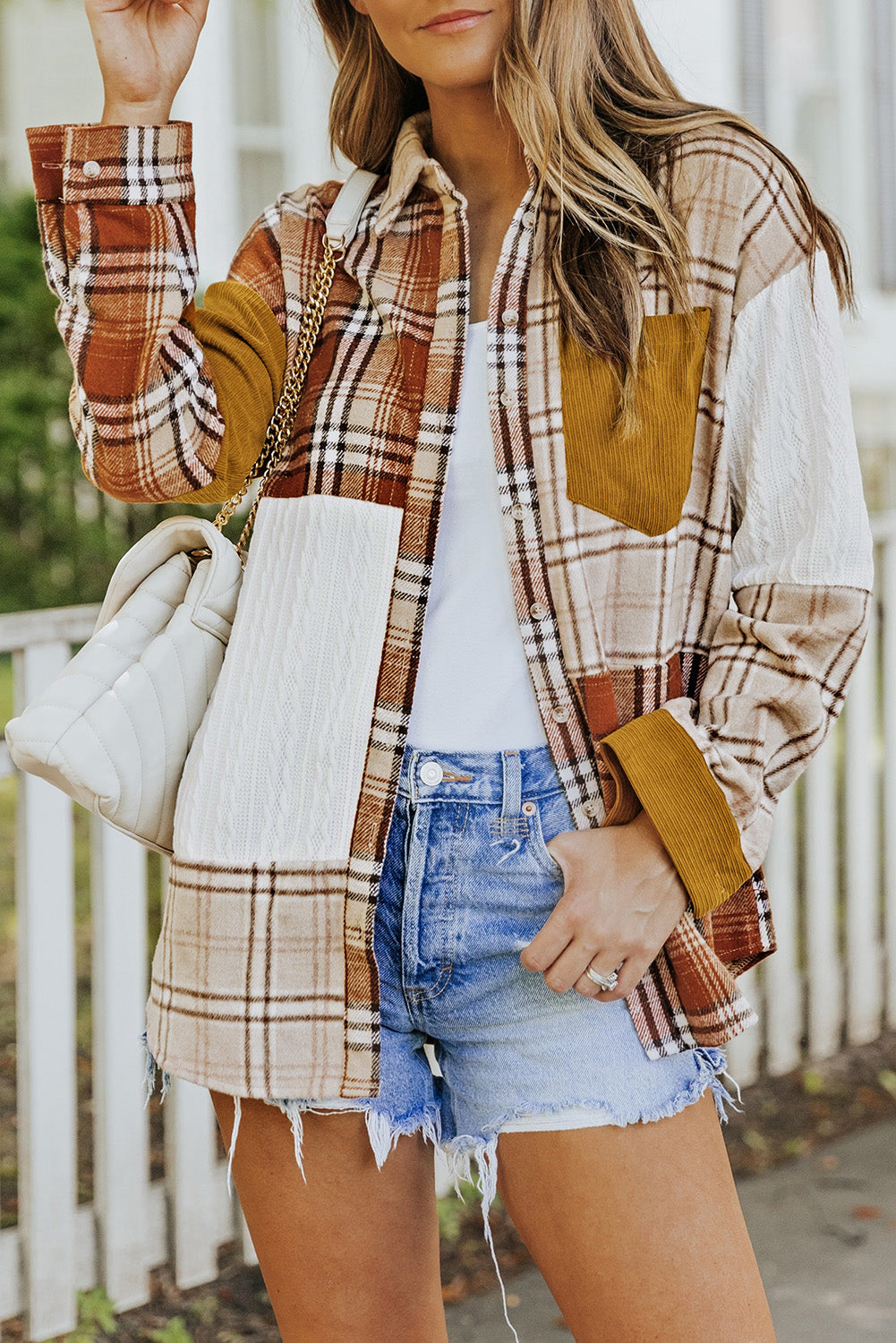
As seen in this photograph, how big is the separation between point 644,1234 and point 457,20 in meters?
1.30

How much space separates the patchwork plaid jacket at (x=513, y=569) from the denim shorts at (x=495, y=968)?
33mm

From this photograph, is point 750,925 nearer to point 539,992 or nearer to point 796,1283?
point 539,992

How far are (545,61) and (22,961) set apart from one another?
1.88 m

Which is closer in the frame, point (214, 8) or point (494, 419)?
point (494, 419)

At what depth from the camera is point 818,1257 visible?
9.93 ft

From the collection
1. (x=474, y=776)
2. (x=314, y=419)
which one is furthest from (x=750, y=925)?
(x=314, y=419)

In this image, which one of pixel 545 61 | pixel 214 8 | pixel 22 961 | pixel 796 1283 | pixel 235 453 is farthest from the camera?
pixel 214 8

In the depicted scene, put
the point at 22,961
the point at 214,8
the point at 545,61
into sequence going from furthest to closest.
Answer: the point at 214,8 → the point at 22,961 → the point at 545,61

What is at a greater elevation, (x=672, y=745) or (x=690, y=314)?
(x=690, y=314)

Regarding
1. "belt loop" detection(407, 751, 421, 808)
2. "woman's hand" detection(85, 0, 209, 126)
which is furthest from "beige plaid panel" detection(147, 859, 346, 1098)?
"woman's hand" detection(85, 0, 209, 126)

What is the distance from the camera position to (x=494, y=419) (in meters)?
1.43

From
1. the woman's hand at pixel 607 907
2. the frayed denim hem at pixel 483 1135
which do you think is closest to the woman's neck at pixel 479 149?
the woman's hand at pixel 607 907

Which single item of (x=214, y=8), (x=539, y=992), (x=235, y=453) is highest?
(x=214, y=8)

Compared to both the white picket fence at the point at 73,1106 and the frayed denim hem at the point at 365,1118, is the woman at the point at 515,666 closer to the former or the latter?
the frayed denim hem at the point at 365,1118
